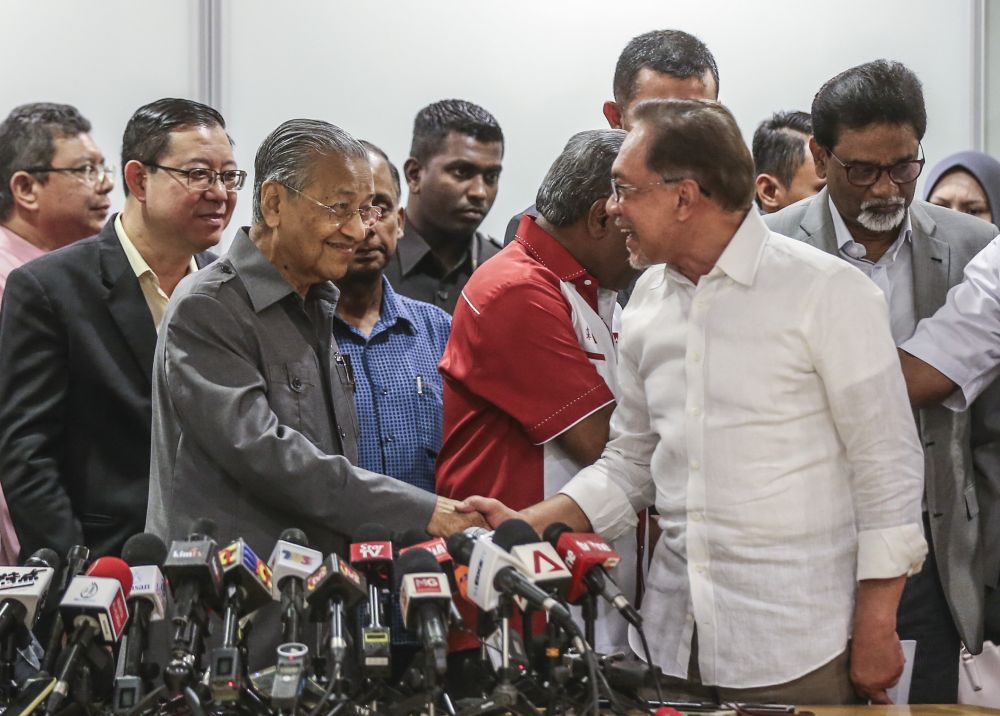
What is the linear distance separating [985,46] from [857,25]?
1.75ft

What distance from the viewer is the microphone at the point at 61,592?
1891 mm

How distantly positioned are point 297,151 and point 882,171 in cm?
122

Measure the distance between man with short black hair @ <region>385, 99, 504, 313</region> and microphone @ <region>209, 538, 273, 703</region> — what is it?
223 centimetres

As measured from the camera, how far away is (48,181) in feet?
13.4

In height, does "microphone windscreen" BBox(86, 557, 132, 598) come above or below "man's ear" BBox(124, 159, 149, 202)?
below

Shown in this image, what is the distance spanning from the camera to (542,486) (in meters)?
2.75

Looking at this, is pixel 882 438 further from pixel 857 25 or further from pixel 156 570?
pixel 857 25

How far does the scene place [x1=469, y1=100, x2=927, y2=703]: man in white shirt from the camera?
7.24 ft

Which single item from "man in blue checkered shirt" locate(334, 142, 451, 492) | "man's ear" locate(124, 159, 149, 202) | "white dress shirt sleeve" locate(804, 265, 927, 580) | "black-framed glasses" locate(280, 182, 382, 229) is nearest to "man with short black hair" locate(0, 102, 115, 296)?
"man's ear" locate(124, 159, 149, 202)

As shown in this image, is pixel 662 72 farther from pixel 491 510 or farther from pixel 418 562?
pixel 418 562

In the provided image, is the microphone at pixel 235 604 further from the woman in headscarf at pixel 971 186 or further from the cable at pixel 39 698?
the woman in headscarf at pixel 971 186

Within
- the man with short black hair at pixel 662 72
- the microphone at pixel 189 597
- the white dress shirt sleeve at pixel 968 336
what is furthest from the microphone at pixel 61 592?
the man with short black hair at pixel 662 72

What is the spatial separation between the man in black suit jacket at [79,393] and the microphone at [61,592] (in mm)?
767

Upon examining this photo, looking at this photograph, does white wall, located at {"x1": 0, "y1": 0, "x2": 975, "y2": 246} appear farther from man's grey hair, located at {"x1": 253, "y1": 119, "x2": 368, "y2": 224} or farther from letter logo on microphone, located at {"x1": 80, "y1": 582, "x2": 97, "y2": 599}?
letter logo on microphone, located at {"x1": 80, "y1": 582, "x2": 97, "y2": 599}
